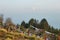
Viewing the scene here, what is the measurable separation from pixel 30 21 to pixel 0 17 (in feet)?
31.3

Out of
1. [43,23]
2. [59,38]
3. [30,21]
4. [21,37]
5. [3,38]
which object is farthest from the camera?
[30,21]

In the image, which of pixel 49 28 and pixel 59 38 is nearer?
pixel 59 38

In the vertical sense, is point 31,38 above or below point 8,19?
below

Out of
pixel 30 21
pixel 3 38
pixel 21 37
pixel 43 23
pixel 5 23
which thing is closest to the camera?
pixel 3 38

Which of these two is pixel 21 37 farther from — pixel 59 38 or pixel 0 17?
pixel 0 17

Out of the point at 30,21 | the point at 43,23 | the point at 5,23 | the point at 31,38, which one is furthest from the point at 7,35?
the point at 30,21

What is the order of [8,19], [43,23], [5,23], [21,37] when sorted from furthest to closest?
[43,23], [8,19], [5,23], [21,37]

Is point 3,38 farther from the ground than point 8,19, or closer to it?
closer to it

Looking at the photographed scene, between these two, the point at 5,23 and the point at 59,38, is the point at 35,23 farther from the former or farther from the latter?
the point at 59,38

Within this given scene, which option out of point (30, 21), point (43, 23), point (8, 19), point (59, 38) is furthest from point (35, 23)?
point (59, 38)

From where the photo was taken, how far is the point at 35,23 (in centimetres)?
4409

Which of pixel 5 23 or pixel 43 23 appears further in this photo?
pixel 43 23

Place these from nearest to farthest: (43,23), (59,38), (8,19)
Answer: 1. (59,38)
2. (8,19)
3. (43,23)

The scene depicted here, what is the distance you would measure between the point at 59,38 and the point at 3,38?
8303 mm
